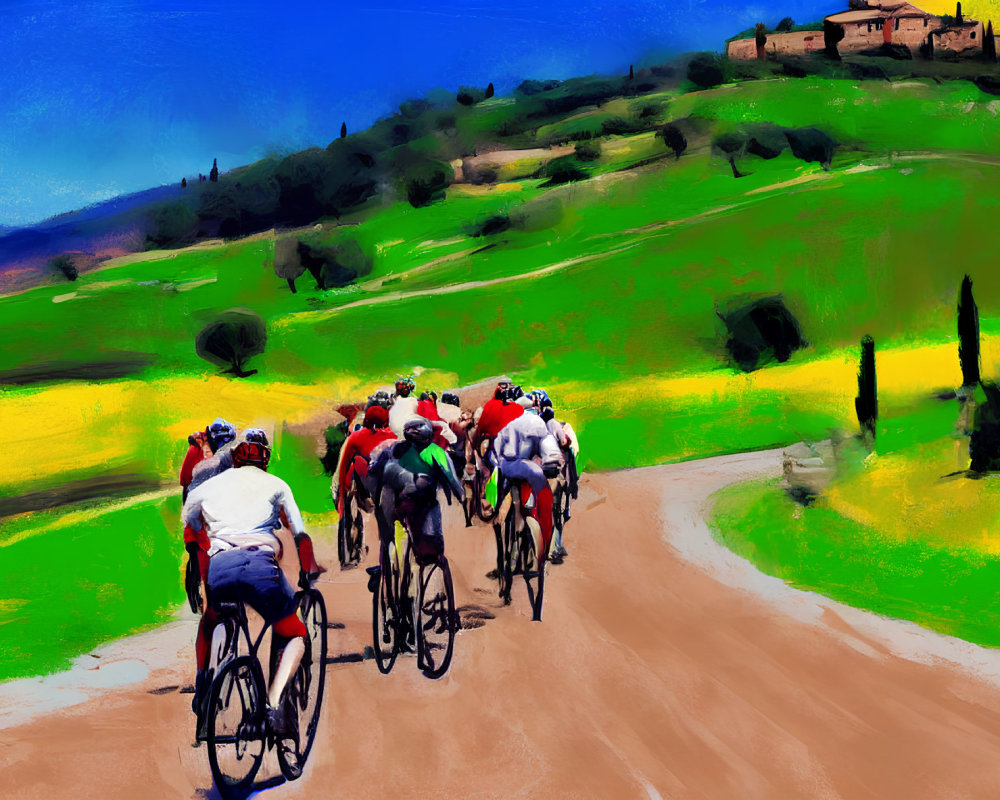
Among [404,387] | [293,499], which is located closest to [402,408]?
[404,387]

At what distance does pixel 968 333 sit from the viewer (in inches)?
978

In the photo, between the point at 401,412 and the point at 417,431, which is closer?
the point at 417,431

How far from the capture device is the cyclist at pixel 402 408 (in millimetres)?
15133

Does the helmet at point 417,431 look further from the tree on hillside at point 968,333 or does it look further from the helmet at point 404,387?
the tree on hillside at point 968,333

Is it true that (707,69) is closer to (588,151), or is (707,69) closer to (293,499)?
(588,151)

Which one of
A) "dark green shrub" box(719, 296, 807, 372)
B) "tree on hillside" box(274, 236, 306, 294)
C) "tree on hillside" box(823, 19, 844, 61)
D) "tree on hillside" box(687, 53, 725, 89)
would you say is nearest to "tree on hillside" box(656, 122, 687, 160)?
"tree on hillside" box(687, 53, 725, 89)

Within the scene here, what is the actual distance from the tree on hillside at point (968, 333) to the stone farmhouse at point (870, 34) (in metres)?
74.2

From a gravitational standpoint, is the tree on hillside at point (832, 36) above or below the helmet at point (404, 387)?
above

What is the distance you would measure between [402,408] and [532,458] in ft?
12.1

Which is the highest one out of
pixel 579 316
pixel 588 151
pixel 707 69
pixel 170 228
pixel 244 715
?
Answer: pixel 707 69

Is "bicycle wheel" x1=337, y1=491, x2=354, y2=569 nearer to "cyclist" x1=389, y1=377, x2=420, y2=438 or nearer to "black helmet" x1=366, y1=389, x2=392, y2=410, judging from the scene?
"cyclist" x1=389, y1=377, x2=420, y2=438

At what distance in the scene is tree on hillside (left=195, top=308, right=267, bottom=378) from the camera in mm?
51156

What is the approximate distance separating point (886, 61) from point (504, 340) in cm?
5398

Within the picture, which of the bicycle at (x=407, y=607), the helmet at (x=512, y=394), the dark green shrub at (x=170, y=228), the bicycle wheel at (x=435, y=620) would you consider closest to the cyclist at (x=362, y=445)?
the helmet at (x=512, y=394)
